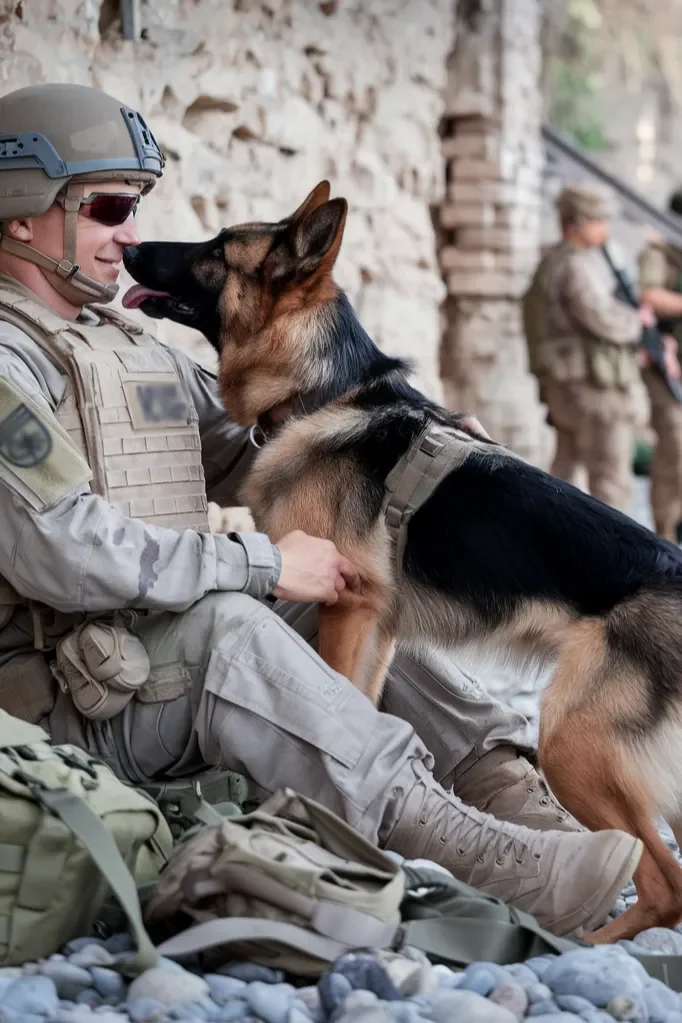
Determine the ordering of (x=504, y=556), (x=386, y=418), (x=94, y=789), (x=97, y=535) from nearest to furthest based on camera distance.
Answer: (x=94, y=789)
(x=97, y=535)
(x=504, y=556)
(x=386, y=418)

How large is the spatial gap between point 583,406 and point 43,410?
7.17m

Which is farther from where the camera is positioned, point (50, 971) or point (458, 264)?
point (458, 264)

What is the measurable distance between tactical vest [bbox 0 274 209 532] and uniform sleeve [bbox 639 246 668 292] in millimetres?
7864

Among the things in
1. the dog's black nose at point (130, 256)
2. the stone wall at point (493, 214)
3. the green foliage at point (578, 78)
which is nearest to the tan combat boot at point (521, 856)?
the dog's black nose at point (130, 256)

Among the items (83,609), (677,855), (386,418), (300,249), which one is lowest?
(677,855)

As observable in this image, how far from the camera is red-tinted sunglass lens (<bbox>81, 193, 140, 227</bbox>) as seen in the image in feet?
10.0

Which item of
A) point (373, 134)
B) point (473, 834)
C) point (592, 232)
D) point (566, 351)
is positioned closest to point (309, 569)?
point (473, 834)

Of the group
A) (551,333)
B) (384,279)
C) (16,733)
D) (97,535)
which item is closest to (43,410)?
(97,535)

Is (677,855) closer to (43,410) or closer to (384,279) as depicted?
(43,410)

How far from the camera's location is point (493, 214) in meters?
9.39

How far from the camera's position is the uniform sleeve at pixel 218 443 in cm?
349

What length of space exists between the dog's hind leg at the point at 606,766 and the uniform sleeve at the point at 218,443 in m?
1.03

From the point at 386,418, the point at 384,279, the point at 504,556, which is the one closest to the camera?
the point at 504,556

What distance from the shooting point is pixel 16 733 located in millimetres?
2455
